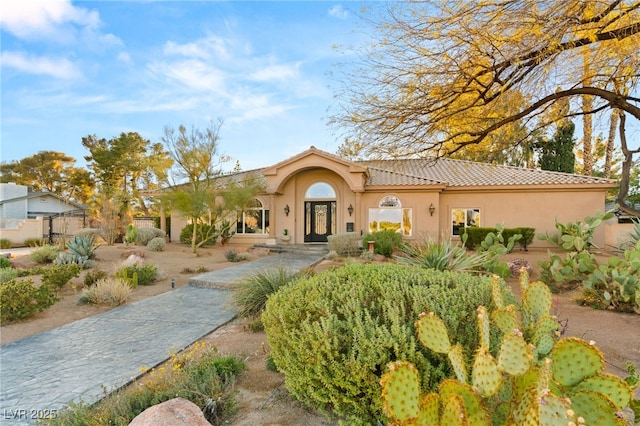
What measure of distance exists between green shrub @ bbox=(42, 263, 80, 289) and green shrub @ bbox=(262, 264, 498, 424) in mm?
7912

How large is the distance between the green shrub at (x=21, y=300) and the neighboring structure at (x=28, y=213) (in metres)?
15.9

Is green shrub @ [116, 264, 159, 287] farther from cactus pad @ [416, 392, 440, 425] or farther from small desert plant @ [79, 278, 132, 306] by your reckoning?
cactus pad @ [416, 392, 440, 425]

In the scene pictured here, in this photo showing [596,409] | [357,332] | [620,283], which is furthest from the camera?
[620,283]

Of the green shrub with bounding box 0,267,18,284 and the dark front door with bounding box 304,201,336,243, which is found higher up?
the dark front door with bounding box 304,201,336,243

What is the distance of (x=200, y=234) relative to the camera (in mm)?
19875

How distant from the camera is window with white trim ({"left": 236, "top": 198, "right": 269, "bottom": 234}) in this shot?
22297 mm

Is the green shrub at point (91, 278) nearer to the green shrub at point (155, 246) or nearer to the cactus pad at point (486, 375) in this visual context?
the green shrub at point (155, 246)

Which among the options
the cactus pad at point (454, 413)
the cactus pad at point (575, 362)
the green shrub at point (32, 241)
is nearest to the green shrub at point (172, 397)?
the cactus pad at point (454, 413)

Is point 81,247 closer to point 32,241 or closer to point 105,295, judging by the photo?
point 105,295

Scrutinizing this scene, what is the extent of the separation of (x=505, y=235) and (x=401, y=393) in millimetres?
17660

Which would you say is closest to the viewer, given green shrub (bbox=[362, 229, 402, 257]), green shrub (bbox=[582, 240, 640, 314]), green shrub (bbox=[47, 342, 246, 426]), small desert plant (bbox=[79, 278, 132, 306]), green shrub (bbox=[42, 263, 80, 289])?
green shrub (bbox=[47, 342, 246, 426])

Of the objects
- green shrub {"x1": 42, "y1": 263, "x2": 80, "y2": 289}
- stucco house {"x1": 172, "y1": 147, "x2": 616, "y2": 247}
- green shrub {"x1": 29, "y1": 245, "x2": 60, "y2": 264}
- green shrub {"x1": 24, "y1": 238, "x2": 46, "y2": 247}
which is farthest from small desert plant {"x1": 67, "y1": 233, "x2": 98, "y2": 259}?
green shrub {"x1": 24, "y1": 238, "x2": 46, "y2": 247}

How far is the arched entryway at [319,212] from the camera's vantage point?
21.3m

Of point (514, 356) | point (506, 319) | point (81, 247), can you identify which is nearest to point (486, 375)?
point (514, 356)
